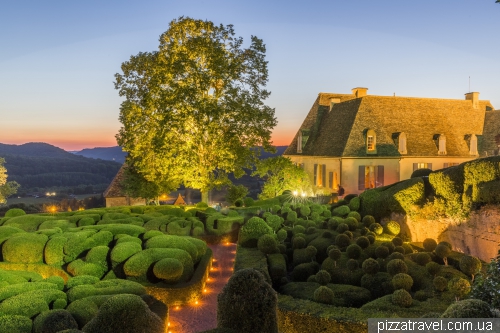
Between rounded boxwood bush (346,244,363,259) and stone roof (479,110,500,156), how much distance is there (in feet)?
89.4

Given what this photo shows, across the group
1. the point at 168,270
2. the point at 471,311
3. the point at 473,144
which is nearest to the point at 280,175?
the point at 473,144

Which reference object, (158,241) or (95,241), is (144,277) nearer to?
(158,241)

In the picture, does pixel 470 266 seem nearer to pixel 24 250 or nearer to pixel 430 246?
pixel 430 246

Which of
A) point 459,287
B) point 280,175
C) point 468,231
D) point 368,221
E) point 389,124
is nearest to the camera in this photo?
point 459,287

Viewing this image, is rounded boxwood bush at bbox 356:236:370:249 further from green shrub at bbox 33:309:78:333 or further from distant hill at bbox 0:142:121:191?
distant hill at bbox 0:142:121:191

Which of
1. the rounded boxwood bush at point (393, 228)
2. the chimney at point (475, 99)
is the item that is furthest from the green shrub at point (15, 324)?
the chimney at point (475, 99)

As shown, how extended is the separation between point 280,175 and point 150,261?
21.2 meters

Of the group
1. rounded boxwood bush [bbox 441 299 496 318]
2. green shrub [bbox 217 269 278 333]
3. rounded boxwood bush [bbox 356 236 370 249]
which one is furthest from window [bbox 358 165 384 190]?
rounded boxwood bush [bbox 441 299 496 318]

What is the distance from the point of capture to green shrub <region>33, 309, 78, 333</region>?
9047 millimetres

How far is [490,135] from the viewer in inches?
1464

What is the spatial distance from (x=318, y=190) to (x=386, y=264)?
21419mm

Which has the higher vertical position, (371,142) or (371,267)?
(371,142)

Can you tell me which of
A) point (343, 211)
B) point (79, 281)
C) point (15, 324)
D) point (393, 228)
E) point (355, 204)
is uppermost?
point (355, 204)

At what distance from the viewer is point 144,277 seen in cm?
1388
